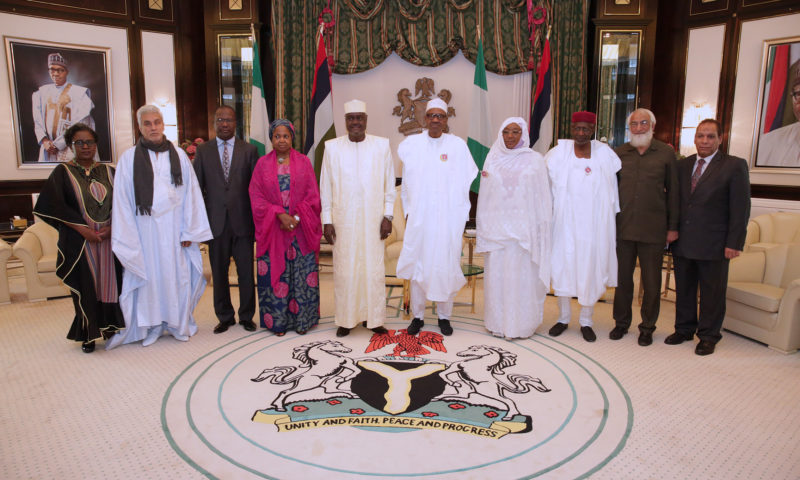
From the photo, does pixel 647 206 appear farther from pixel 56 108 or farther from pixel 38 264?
pixel 56 108

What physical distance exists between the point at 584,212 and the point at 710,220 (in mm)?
880

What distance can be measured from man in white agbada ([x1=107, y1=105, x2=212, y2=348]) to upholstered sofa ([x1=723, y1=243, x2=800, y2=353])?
14.3 feet

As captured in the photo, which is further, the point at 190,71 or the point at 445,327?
the point at 190,71

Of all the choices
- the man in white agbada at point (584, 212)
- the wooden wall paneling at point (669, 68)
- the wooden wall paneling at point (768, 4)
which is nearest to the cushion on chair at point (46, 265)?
the man in white agbada at point (584, 212)

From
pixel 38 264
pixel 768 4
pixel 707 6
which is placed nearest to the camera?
pixel 38 264

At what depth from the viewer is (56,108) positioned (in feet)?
22.5

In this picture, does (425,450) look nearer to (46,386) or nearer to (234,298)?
(46,386)

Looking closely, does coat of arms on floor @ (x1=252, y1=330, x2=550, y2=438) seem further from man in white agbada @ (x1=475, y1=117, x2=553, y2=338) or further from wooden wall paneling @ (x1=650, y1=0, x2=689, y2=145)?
wooden wall paneling @ (x1=650, y1=0, x2=689, y2=145)

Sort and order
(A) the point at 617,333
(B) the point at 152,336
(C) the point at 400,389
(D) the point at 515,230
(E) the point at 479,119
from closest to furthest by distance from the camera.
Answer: (C) the point at 400,389, (D) the point at 515,230, (B) the point at 152,336, (A) the point at 617,333, (E) the point at 479,119

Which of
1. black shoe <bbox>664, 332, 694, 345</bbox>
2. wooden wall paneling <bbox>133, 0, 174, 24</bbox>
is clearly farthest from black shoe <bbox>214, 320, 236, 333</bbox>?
wooden wall paneling <bbox>133, 0, 174, 24</bbox>

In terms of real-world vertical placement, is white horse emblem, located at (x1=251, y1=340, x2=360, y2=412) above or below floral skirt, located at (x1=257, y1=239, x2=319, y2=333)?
below

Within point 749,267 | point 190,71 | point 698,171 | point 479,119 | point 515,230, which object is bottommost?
point 749,267

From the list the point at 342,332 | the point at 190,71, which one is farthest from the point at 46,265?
the point at 190,71

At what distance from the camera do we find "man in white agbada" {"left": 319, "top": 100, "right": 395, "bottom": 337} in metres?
3.88
